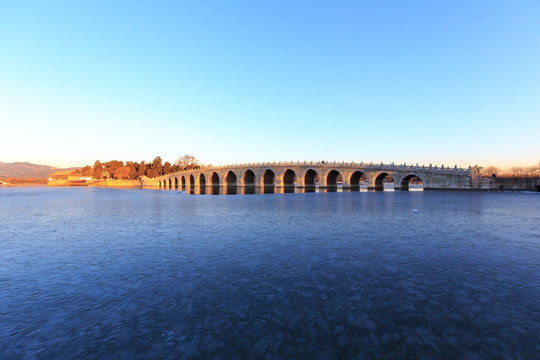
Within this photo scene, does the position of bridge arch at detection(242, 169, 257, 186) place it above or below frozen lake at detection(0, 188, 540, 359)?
above

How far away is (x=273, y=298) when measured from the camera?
568 cm

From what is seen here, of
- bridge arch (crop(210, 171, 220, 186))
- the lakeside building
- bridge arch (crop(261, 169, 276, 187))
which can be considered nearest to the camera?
bridge arch (crop(261, 169, 276, 187))

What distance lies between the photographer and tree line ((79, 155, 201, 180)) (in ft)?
393

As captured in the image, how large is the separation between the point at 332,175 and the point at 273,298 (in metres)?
61.8

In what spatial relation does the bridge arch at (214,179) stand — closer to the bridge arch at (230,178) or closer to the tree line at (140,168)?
the bridge arch at (230,178)

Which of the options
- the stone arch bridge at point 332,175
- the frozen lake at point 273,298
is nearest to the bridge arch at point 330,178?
the stone arch bridge at point 332,175

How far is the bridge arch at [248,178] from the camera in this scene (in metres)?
78.4

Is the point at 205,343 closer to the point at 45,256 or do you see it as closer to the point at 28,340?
the point at 28,340

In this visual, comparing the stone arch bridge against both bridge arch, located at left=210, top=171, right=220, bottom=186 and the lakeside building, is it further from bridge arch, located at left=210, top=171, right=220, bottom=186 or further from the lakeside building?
the lakeside building

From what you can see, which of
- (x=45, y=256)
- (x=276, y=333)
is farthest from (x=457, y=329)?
(x=45, y=256)

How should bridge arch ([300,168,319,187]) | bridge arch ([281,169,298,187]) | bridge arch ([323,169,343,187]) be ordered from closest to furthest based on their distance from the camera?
bridge arch ([323,169,343,187]), bridge arch ([300,168,319,187]), bridge arch ([281,169,298,187])

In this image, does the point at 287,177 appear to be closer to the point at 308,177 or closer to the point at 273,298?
the point at 308,177

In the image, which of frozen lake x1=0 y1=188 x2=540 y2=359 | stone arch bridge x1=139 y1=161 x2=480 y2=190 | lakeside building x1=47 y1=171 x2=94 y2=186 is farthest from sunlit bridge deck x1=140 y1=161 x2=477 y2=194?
lakeside building x1=47 y1=171 x2=94 y2=186

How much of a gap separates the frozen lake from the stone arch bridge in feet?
138
